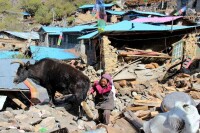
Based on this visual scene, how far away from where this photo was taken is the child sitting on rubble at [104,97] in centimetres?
716

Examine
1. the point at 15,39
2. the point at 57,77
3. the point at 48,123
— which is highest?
the point at 57,77

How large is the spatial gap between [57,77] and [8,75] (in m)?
2.59

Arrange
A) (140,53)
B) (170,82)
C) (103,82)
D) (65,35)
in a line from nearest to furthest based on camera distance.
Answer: (103,82) → (170,82) → (140,53) → (65,35)

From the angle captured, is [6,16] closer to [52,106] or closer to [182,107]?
[52,106]

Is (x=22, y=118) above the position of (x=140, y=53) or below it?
above

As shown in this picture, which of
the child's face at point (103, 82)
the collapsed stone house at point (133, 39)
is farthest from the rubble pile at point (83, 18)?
the child's face at point (103, 82)

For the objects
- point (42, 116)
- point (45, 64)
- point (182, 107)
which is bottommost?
point (42, 116)

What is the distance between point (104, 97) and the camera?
730 cm

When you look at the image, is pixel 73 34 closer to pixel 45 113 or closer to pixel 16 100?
pixel 16 100

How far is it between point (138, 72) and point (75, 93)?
8.36 metres

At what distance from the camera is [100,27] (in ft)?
53.6

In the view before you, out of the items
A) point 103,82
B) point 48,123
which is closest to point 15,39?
point 48,123

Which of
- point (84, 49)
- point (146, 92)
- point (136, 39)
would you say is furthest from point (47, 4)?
point (146, 92)

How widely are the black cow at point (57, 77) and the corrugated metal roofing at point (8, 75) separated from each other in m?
0.42
